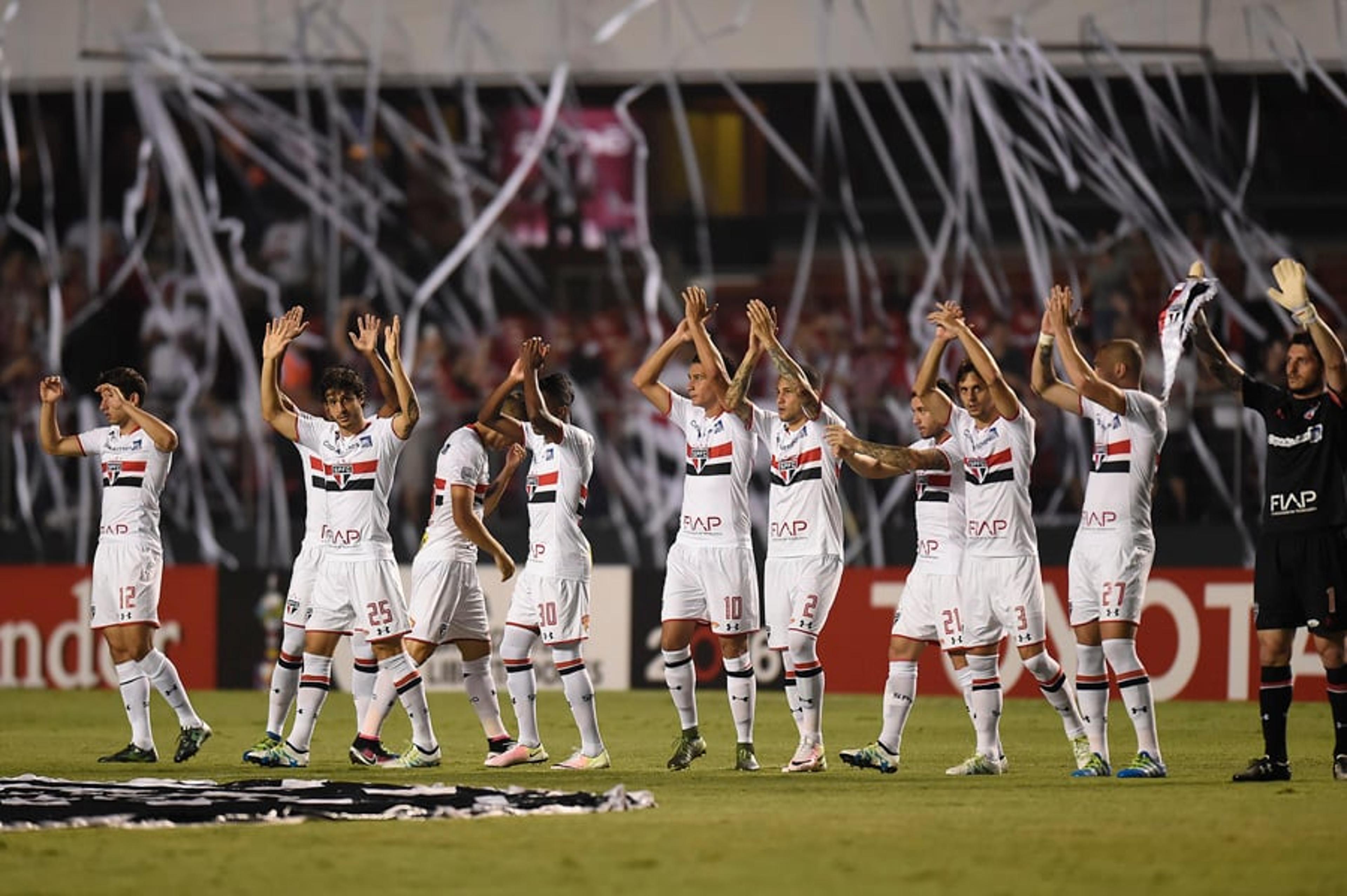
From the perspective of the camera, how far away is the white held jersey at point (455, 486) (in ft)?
38.7

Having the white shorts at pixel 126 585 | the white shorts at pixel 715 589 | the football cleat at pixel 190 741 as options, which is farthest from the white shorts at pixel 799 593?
the white shorts at pixel 126 585

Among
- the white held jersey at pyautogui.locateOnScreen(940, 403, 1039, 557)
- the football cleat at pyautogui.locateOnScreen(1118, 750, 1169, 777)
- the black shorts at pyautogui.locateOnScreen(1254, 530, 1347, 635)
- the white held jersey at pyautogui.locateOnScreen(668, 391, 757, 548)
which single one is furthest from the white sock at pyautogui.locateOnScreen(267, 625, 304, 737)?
the black shorts at pyautogui.locateOnScreen(1254, 530, 1347, 635)

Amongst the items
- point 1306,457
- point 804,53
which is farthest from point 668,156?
point 1306,457

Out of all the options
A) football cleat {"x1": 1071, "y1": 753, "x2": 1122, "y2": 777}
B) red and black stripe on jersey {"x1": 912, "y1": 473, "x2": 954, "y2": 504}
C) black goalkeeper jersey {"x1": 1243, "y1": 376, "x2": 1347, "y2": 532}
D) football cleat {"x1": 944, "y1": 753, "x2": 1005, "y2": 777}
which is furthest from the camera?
red and black stripe on jersey {"x1": 912, "y1": 473, "x2": 954, "y2": 504}

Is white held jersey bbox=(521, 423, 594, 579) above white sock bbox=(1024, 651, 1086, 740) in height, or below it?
above

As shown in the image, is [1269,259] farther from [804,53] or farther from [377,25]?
[377,25]

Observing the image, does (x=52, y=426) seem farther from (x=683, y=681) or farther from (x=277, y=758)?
(x=683, y=681)

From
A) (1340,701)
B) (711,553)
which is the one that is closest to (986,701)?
(711,553)

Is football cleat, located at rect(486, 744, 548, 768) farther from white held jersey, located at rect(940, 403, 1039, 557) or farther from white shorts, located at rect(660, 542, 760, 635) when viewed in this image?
white held jersey, located at rect(940, 403, 1039, 557)

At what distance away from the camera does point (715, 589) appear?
1145cm

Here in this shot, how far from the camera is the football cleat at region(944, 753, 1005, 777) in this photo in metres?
11.1

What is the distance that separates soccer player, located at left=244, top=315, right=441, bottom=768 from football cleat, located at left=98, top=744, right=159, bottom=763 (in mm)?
682

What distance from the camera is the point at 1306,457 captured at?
10.3m

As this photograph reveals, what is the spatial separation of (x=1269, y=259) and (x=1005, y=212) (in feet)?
9.29
